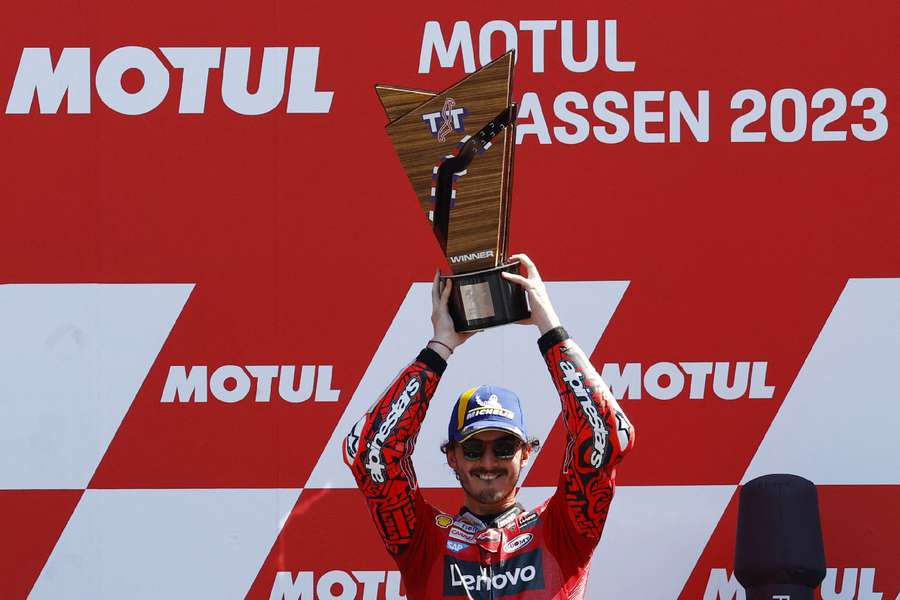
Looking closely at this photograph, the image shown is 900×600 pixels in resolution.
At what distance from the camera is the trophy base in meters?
2.10

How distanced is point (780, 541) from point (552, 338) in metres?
0.78

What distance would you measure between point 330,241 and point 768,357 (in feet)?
3.16

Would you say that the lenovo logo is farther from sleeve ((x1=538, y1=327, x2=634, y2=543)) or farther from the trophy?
the trophy

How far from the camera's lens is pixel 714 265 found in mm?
2654

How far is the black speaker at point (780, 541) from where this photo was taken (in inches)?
99.5

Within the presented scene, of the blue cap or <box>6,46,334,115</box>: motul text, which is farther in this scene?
<box>6,46,334,115</box>: motul text

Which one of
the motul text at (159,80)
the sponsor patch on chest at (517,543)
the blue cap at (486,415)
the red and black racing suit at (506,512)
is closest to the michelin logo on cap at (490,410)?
the blue cap at (486,415)

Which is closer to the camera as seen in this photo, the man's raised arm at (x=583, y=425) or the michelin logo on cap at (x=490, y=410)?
the man's raised arm at (x=583, y=425)

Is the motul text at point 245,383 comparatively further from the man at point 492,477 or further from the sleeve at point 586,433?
the sleeve at point 586,433

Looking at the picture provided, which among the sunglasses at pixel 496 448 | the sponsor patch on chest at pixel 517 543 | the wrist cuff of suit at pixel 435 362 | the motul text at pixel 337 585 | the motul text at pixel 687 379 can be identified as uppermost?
the motul text at pixel 687 379

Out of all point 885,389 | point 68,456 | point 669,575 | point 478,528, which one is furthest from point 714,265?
point 68,456

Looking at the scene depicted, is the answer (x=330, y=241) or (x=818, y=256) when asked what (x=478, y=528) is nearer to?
(x=330, y=241)

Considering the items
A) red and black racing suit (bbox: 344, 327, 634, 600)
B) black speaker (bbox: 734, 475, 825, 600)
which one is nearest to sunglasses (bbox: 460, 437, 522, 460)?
red and black racing suit (bbox: 344, 327, 634, 600)

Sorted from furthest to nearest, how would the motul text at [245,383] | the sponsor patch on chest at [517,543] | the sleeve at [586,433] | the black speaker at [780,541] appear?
the motul text at [245,383] → the black speaker at [780,541] → the sponsor patch on chest at [517,543] → the sleeve at [586,433]
